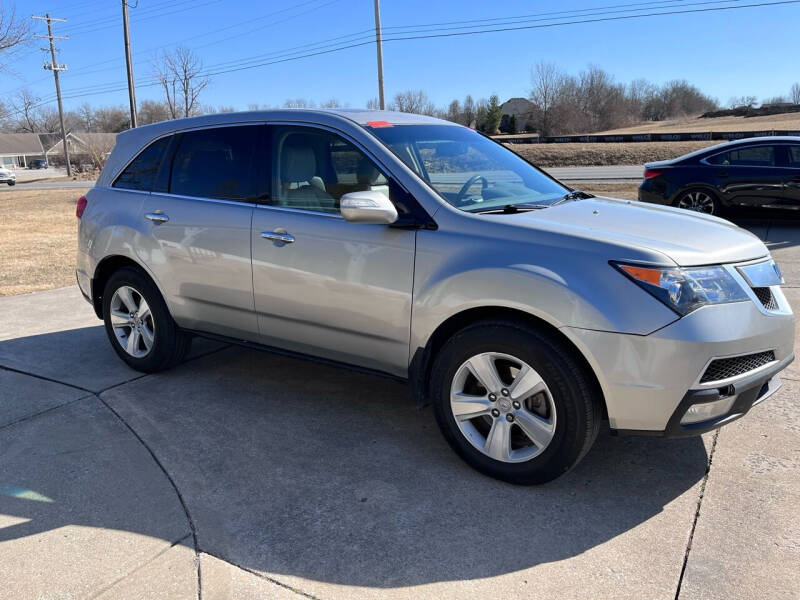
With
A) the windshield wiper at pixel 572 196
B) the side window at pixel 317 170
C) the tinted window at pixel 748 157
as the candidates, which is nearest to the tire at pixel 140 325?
the side window at pixel 317 170

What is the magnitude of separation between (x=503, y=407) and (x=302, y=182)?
72.1 inches

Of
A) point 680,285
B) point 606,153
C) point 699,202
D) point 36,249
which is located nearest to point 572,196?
point 680,285

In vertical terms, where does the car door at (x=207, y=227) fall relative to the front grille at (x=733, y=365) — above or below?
above

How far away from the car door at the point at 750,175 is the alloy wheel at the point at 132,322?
971 centimetres

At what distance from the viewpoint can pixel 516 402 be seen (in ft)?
10.7

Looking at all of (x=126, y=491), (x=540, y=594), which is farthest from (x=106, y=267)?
(x=540, y=594)

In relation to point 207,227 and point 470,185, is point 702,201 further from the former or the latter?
point 207,227

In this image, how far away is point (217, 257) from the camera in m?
4.33

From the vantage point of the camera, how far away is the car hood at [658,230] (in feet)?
10.1

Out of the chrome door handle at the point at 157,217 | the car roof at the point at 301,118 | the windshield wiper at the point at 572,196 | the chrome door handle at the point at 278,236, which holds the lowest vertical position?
the chrome door handle at the point at 278,236

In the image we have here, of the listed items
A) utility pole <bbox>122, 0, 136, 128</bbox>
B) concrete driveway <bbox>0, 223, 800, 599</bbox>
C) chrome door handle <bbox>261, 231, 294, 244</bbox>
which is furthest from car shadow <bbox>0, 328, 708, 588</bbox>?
utility pole <bbox>122, 0, 136, 128</bbox>

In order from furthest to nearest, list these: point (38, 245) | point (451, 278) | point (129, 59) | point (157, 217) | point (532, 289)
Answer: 1. point (129, 59)
2. point (38, 245)
3. point (157, 217)
4. point (451, 278)
5. point (532, 289)

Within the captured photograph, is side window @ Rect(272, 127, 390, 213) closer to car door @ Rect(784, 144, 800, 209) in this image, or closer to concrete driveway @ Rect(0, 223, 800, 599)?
concrete driveway @ Rect(0, 223, 800, 599)

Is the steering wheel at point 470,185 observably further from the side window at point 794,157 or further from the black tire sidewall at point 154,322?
the side window at point 794,157
